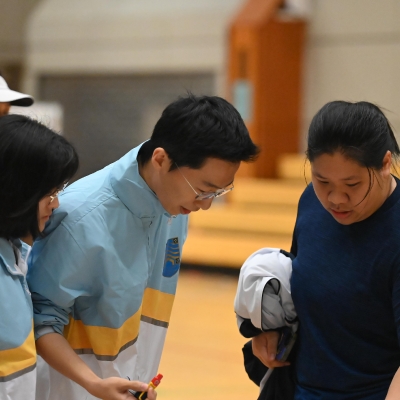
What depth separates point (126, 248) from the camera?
2020 millimetres

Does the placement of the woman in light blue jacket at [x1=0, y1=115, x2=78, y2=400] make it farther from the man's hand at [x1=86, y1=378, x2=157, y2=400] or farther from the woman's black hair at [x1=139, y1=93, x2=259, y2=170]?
the woman's black hair at [x1=139, y1=93, x2=259, y2=170]

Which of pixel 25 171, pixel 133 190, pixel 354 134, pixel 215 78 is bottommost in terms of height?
pixel 215 78

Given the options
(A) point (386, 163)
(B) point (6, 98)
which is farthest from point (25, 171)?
(A) point (386, 163)

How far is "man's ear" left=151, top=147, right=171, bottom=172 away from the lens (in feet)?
6.56

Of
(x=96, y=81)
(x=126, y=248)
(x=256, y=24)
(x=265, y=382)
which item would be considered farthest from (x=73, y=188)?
(x=96, y=81)

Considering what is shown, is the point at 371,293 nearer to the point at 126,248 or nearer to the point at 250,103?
the point at 126,248

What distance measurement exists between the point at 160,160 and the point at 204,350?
365cm

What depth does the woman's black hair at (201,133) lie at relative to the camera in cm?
196

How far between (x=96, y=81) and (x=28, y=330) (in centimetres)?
1045

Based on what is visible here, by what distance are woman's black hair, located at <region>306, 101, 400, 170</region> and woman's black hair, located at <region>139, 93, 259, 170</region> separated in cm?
27

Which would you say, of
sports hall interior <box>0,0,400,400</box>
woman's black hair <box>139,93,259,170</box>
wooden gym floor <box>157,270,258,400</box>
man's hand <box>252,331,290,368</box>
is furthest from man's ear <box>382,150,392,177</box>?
sports hall interior <box>0,0,400,400</box>

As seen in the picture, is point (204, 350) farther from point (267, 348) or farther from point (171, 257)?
point (267, 348)

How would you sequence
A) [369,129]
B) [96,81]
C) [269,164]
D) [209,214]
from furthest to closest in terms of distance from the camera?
[96,81]
[269,164]
[209,214]
[369,129]

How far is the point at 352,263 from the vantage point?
1802 millimetres
